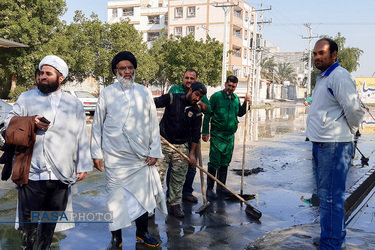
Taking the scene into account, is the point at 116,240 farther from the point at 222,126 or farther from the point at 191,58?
the point at 191,58

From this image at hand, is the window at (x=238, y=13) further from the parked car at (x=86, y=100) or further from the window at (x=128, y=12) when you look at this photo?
the parked car at (x=86, y=100)

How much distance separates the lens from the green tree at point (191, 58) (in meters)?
36.9

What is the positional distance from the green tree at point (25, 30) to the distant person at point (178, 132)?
20773mm

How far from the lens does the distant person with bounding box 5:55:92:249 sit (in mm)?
3277

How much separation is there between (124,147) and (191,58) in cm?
3305

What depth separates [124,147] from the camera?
12.9 feet

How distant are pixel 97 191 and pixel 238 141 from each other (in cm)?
778

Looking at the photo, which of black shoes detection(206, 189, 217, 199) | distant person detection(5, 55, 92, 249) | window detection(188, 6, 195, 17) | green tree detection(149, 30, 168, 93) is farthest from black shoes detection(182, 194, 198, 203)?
window detection(188, 6, 195, 17)

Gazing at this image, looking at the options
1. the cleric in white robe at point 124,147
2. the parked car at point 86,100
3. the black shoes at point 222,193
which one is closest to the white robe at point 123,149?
the cleric in white robe at point 124,147

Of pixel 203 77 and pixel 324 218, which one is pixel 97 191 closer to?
pixel 324 218

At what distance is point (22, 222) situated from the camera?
331 cm

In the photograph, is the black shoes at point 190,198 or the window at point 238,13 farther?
the window at point 238,13

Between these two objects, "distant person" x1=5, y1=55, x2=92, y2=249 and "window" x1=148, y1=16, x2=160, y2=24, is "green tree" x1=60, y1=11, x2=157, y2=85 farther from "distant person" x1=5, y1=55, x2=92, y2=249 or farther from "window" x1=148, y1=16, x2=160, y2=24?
"window" x1=148, y1=16, x2=160, y2=24

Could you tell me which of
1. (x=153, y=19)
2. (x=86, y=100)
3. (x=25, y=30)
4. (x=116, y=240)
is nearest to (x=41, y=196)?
(x=116, y=240)
